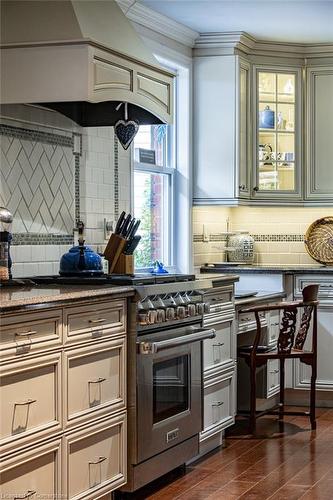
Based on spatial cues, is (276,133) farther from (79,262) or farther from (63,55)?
(63,55)

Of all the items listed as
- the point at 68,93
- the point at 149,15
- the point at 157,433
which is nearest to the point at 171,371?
the point at 157,433

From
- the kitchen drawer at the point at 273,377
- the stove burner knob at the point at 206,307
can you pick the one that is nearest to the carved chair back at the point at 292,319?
the kitchen drawer at the point at 273,377

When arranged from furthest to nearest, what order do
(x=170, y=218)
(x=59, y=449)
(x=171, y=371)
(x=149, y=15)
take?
(x=170, y=218) < (x=149, y=15) < (x=171, y=371) < (x=59, y=449)

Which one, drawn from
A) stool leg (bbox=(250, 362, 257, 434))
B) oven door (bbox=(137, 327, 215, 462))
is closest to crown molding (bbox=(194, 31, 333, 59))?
stool leg (bbox=(250, 362, 257, 434))

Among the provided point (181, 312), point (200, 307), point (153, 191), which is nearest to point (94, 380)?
point (181, 312)

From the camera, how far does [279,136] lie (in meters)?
7.07

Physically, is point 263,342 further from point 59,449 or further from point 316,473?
point 59,449

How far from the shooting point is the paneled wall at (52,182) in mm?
4551

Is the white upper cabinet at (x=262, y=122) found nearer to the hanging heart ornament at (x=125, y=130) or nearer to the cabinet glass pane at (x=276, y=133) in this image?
the cabinet glass pane at (x=276, y=133)

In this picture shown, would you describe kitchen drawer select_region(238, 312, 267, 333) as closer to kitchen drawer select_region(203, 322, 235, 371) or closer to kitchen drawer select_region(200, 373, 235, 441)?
kitchen drawer select_region(203, 322, 235, 371)

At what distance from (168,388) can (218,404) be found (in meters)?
0.80

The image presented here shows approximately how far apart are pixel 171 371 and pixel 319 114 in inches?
122

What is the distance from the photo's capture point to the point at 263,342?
6195 millimetres

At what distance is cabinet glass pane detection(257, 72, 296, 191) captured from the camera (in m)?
7.02
